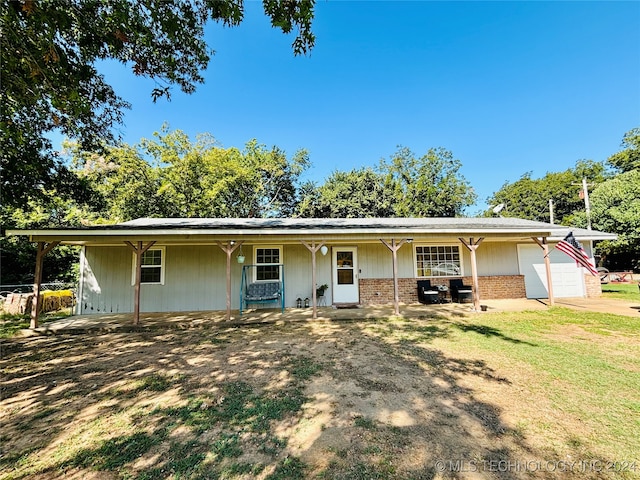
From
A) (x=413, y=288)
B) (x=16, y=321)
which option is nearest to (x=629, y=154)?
(x=413, y=288)

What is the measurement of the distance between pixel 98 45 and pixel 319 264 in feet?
24.2

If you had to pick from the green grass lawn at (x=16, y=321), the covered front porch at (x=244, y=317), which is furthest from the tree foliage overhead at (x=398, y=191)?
the green grass lawn at (x=16, y=321)

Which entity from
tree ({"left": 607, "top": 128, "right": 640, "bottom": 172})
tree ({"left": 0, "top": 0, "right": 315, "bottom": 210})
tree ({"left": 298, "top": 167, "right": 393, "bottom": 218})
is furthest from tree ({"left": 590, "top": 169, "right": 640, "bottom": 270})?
tree ({"left": 0, "top": 0, "right": 315, "bottom": 210})

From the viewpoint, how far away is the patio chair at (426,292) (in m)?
9.13

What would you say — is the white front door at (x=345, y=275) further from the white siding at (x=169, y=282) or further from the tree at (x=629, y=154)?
the tree at (x=629, y=154)

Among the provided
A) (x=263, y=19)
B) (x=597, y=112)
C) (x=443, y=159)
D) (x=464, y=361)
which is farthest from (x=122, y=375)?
(x=443, y=159)

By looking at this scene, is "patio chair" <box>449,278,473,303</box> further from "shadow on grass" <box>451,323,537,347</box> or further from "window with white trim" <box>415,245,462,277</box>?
"shadow on grass" <box>451,323,537,347</box>

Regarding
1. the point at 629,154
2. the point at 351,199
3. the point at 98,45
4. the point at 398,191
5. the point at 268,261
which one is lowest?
the point at 268,261

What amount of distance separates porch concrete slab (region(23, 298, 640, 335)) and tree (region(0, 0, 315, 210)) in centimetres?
437

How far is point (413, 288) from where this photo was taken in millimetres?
9750

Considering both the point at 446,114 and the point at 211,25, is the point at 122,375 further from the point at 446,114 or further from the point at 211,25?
the point at 446,114

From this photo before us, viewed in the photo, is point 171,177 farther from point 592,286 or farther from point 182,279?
point 592,286

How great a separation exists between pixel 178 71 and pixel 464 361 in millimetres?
7256

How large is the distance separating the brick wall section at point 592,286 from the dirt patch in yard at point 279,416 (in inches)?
367
